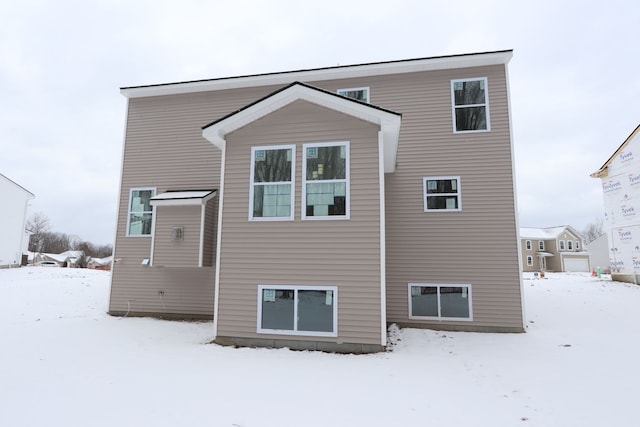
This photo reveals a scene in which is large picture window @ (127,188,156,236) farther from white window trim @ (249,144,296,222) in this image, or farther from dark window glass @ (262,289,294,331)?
dark window glass @ (262,289,294,331)

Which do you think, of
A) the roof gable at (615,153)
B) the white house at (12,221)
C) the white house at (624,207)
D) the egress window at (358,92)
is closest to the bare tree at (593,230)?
the roof gable at (615,153)

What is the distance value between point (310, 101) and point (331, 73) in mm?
3366

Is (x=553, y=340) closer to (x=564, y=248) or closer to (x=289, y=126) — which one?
(x=289, y=126)

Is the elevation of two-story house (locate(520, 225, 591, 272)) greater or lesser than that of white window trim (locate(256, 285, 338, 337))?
greater

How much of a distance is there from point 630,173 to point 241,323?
17.6 metres

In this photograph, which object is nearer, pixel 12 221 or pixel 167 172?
pixel 167 172

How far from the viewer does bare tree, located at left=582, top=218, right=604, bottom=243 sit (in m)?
66.6

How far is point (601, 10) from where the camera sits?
14.9 metres

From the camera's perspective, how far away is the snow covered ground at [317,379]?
416cm

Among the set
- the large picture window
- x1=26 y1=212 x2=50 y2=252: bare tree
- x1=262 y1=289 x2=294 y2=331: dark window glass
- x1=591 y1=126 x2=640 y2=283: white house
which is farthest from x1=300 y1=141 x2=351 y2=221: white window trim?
x1=26 y1=212 x2=50 y2=252: bare tree

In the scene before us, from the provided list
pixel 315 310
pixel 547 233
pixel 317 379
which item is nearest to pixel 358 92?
pixel 315 310

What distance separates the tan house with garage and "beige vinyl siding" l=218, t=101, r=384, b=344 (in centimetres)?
3

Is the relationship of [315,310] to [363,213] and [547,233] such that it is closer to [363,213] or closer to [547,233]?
[363,213]

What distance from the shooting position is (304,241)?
754 centimetres
